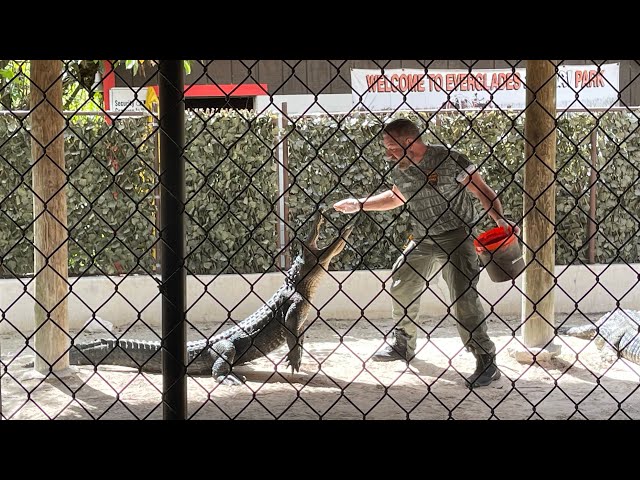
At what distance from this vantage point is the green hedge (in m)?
7.72

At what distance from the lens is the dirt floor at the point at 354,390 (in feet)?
14.4

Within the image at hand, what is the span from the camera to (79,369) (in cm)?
559

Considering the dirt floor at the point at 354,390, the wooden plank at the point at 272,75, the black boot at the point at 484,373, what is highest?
the wooden plank at the point at 272,75

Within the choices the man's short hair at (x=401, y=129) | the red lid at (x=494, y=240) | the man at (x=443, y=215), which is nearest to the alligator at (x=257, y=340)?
the man at (x=443, y=215)

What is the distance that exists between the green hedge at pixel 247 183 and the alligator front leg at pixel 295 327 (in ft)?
7.39

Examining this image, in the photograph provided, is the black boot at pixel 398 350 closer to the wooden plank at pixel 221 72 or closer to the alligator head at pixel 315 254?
the alligator head at pixel 315 254

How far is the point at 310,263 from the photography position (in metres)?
5.76

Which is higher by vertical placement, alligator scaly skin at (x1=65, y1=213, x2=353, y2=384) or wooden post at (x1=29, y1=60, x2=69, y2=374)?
wooden post at (x1=29, y1=60, x2=69, y2=374)

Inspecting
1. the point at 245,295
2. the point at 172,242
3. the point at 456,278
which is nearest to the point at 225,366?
the point at 456,278

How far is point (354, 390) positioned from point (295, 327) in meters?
0.67

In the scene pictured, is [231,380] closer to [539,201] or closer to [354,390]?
[354,390]

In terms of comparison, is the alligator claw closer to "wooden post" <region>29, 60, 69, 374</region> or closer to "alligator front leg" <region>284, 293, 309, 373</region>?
"alligator front leg" <region>284, 293, 309, 373</region>

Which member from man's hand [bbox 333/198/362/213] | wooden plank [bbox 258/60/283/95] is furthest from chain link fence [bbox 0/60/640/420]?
wooden plank [bbox 258/60/283/95]
